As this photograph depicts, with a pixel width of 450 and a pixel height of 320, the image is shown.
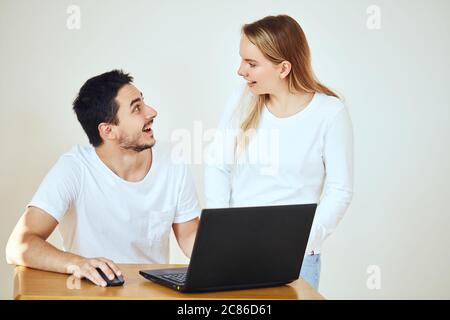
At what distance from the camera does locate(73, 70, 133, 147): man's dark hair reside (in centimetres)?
242

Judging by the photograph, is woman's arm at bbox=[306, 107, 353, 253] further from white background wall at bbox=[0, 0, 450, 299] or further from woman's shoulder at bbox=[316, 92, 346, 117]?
white background wall at bbox=[0, 0, 450, 299]

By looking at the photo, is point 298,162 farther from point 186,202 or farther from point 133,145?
point 133,145

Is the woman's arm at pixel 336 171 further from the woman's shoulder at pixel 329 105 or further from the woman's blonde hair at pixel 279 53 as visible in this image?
the woman's blonde hair at pixel 279 53

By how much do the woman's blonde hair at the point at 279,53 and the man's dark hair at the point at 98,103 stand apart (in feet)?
1.49

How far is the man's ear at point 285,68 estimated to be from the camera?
2.42 metres

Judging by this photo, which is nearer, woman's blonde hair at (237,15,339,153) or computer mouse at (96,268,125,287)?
computer mouse at (96,268,125,287)

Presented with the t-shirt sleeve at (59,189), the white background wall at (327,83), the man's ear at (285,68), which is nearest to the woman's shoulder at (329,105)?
the man's ear at (285,68)

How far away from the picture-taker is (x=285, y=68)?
243 centimetres

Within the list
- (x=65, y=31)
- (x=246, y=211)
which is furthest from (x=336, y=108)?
(x=65, y=31)

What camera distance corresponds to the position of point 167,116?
11.7 ft

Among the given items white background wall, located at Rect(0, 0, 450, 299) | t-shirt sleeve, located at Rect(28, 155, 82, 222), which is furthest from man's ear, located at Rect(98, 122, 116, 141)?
white background wall, located at Rect(0, 0, 450, 299)

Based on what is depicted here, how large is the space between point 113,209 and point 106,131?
11.3 inches

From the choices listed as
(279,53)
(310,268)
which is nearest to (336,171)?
(310,268)

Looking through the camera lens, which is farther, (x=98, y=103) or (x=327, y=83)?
(x=327, y=83)
